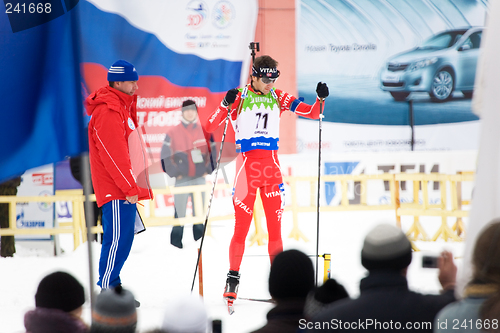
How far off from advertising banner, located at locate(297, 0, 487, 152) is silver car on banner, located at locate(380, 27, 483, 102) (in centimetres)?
1

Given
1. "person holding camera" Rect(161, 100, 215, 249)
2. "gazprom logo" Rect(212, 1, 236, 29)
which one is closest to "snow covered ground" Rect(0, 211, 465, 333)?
"person holding camera" Rect(161, 100, 215, 249)

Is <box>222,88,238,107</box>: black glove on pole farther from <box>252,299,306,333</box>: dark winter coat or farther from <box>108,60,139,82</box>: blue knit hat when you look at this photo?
<box>252,299,306,333</box>: dark winter coat

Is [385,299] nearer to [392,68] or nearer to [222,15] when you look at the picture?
[222,15]

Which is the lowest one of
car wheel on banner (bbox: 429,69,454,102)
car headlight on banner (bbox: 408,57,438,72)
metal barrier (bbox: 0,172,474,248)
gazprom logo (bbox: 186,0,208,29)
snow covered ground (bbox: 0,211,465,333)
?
snow covered ground (bbox: 0,211,465,333)

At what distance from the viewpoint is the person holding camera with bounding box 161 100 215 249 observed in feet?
17.8

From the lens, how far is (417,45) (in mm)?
6793

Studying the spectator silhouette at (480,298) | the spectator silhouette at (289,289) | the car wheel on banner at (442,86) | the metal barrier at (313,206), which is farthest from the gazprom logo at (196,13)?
the spectator silhouette at (480,298)

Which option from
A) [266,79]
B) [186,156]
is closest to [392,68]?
[186,156]

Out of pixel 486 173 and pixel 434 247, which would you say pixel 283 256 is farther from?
pixel 434 247

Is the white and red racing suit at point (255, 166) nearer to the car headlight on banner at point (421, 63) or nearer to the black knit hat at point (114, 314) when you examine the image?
the black knit hat at point (114, 314)

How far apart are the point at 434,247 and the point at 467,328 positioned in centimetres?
420

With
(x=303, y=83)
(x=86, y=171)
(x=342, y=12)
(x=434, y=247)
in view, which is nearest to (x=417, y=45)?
(x=342, y=12)

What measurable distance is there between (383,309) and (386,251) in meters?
0.23

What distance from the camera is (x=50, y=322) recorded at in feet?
5.33
